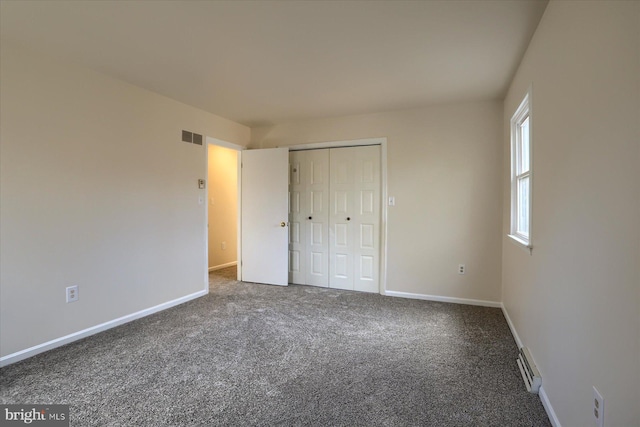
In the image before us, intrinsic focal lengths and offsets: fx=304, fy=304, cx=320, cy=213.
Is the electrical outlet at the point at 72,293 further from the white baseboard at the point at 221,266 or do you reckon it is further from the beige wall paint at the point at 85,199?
the white baseboard at the point at 221,266

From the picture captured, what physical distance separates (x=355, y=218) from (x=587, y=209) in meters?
2.97

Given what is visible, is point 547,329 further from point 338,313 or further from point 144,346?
point 144,346

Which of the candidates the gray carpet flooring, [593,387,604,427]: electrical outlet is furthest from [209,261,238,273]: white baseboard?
[593,387,604,427]: electrical outlet

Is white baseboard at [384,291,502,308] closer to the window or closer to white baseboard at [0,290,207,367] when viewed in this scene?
the window

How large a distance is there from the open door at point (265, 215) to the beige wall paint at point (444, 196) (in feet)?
4.11

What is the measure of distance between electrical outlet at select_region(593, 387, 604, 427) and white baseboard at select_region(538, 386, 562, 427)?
1.55 ft

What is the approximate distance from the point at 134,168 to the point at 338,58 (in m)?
2.25

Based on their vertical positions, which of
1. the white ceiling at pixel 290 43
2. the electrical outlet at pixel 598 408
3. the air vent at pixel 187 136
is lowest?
the electrical outlet at pixel 598 408

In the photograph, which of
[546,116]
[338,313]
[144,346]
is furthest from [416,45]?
[144,346]

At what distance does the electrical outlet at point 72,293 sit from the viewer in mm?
2553

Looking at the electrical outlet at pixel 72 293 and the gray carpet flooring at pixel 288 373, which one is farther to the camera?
the electrical outlet at pixel 72 293

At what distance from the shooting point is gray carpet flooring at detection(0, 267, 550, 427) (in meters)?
1.66

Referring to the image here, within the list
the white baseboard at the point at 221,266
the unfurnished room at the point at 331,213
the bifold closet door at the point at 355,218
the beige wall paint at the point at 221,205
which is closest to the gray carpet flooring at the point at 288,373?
the unfurnished room at the point at 331,213

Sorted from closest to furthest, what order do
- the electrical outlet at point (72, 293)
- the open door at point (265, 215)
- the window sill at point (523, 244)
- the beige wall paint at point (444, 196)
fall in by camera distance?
the window sill at point (523, 244) < the electrical outlet at point (72, 293) < the beige wall paint at point (444, 196) < the open door at point (265, 215)
